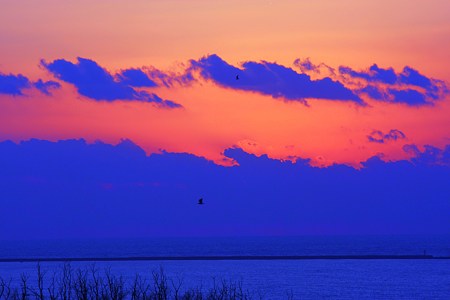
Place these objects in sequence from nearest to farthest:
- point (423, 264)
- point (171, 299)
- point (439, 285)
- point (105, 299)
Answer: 1. point (105, 299)
2. point (171, 299)
3. point (439, 285)
4. point (423, 264)

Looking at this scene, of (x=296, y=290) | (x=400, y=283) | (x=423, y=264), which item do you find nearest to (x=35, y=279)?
(x=296, y=290)

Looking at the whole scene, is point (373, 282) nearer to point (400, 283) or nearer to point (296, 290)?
point (400, 283)

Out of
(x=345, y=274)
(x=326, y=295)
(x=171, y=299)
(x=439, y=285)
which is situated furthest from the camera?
(x=345, y=274)

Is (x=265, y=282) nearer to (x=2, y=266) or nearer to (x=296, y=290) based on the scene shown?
(x=296, y=290)

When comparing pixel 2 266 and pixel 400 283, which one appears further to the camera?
pixel 2 266

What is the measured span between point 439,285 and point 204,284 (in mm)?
33495

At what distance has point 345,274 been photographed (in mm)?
149625

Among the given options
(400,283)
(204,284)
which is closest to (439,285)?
(400,283)

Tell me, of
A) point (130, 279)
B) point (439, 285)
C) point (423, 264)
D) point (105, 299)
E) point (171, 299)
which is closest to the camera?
point (105, 299)

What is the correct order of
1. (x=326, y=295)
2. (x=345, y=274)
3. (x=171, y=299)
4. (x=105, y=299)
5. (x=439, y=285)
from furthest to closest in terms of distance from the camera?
1. (x=345, y=274)
2. (x=439, y=285)
3. (x=326, y=295)
4. (x=171, y=299)
5. (x=105, y=299)

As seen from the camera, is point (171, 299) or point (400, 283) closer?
point (171, 299)

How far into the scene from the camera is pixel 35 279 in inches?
5630

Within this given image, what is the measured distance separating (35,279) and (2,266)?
6031cm

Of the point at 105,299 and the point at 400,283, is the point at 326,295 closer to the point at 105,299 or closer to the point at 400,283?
the point at 400,283
